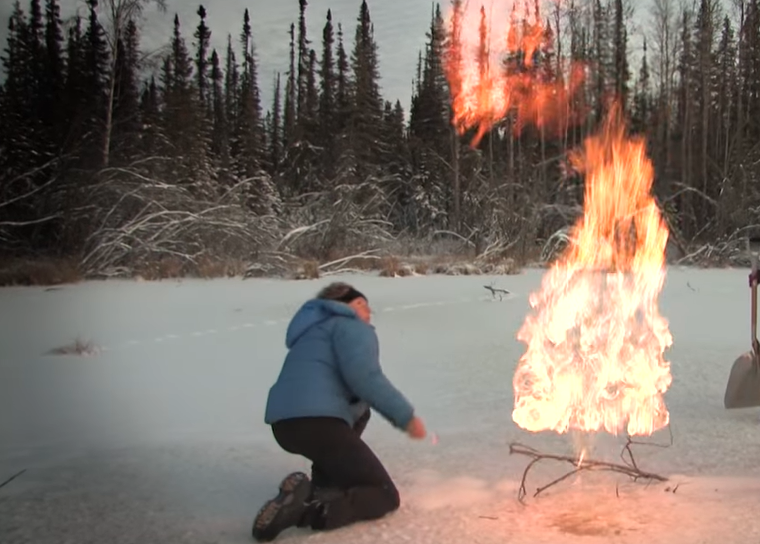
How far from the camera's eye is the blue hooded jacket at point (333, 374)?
103 inches

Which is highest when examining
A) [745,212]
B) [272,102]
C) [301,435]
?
[272,102]

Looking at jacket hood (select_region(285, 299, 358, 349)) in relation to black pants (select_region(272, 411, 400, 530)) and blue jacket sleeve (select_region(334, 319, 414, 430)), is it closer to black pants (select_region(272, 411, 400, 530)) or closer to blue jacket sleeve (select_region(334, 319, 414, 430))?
blue jacket sleeve (select_region(334, 319, 414, 430))

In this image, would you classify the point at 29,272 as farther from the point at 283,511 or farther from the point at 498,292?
the point at 498,292

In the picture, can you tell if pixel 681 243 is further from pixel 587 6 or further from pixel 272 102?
pixel 272 102

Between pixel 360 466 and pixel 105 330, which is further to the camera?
pixel 105 330

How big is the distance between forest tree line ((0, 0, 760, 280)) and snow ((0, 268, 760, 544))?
1.46m

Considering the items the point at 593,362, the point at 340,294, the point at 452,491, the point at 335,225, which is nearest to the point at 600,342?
the point at 593,362

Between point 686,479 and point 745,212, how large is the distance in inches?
667

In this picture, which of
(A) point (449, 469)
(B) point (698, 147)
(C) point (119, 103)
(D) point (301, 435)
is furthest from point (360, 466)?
(B) point (698, 147)

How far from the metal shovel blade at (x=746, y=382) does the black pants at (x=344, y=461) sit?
2.04 metres

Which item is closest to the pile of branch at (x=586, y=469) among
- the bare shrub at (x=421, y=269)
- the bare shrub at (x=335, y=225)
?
the bare shrub at (x=421, y=269)

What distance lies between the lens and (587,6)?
1834cm

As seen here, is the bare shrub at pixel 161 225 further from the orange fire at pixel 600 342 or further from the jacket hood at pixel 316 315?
the jacket hood at pixel 316 315

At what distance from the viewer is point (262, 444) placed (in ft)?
12.1
